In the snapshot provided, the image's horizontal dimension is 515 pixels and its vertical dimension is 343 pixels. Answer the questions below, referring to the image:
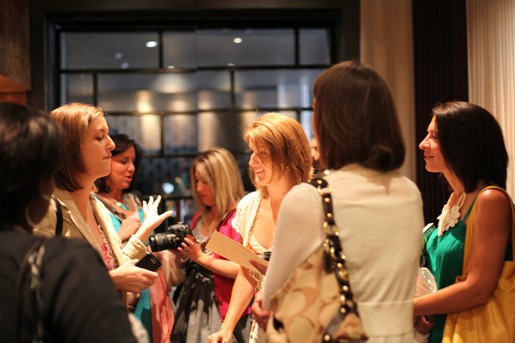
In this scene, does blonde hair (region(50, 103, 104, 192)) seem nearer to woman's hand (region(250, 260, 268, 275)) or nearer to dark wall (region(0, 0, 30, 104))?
woman's hand (region(250, 260, 268, 275))

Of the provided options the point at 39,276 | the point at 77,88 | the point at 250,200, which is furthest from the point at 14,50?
the point at 39,276

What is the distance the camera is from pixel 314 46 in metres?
5.84

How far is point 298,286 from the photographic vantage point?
1658mm

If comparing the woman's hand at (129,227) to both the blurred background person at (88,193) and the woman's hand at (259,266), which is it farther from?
the woman's hand at (259,266)

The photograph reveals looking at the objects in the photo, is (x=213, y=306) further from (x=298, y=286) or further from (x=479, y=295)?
(x=298, y=286)

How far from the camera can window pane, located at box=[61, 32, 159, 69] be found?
580 centimetres

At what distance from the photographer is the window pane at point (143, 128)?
5.88 meters

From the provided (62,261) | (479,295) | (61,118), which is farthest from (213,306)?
(62,261)

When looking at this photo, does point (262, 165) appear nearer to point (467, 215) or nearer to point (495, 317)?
point (467, 215)

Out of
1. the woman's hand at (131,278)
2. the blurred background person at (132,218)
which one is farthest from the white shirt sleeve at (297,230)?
the blurred background person at (132,218)

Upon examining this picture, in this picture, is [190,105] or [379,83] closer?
[379,83]

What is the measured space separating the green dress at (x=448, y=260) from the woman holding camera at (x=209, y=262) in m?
1.16

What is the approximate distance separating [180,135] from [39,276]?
4.61 meters

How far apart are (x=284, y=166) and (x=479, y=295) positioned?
925 millimetres
